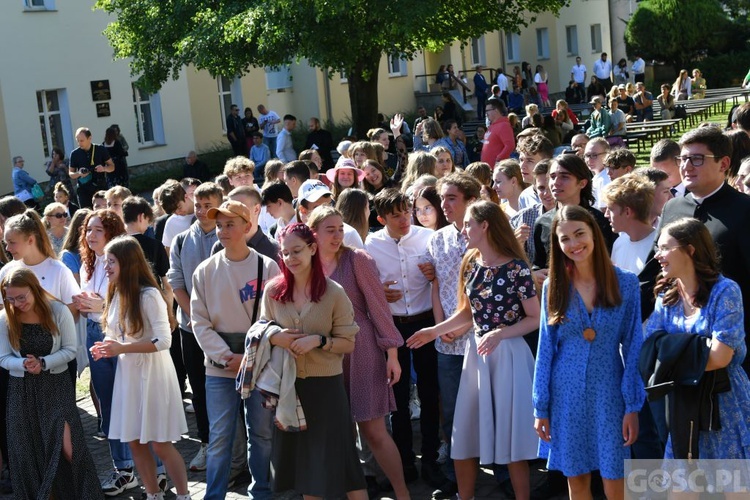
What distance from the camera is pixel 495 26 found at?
26297 millimetres

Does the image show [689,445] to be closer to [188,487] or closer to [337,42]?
[188,487]

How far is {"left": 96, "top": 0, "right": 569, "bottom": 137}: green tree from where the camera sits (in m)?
22.0

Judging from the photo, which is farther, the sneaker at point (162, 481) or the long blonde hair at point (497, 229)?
the sneaker at point (162, 481)

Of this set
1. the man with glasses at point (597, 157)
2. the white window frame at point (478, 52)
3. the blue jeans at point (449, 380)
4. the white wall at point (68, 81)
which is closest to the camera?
the blue jeans at point (449, 380)

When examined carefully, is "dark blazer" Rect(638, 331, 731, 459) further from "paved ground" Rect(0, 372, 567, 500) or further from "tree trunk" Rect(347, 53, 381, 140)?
"tree trunk" Rect(347, 53, 381, 140)

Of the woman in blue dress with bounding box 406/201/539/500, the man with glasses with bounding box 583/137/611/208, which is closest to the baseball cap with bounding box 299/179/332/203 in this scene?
the woman in blue dress with bounding box 406/201/539/500

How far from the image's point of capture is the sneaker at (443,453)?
7.37 m

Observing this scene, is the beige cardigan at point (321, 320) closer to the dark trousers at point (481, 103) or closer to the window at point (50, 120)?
the window at point (50, 120)

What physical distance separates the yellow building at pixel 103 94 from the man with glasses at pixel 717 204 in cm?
1947

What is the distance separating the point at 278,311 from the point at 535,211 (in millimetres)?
2444

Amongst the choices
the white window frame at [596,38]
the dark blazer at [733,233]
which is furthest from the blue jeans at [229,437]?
the white window frame at [596,38]

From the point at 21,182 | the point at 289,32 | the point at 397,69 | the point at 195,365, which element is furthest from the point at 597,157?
the point at 397,69

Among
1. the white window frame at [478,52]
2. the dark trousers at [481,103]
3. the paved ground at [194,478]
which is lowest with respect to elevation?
the paved ground at [194,478]

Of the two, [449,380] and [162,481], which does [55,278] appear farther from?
[449,380]
